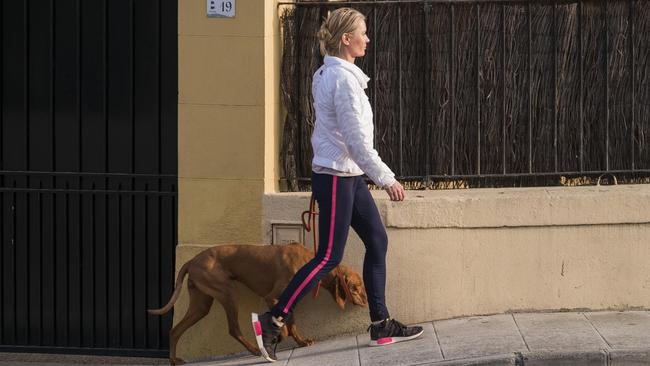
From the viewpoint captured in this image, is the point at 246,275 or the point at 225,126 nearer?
the point at 246,275

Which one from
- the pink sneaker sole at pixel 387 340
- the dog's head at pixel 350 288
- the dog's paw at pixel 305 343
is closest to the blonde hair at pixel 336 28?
the dog's head at pixel 350 288

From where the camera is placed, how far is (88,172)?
8133 millimetres

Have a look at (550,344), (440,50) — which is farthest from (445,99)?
(550,344)

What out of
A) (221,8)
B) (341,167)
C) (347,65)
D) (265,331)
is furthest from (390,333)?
(221,8)

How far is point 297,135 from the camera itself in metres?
8.07

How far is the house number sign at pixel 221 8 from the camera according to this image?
774 centimetres

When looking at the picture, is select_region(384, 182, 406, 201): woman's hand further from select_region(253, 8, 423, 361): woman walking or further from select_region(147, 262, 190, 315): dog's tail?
select_region(147, 262, 190, 315): dog's tail

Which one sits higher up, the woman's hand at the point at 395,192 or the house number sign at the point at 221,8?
the house number sign at the point at 221,8

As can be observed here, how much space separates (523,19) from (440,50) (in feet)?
1.82

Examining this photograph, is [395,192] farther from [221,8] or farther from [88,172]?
[88,172]

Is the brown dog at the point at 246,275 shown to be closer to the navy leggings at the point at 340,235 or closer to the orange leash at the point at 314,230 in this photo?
the orange leash at the point at 314,230

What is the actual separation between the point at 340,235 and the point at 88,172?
193cm

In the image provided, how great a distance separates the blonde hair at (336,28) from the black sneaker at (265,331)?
156 centimetres

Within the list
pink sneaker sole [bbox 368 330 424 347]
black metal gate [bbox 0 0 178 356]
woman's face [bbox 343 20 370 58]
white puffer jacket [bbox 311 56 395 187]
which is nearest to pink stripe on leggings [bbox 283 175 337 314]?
white puffer jacket [bbox 311 56 395 187]
